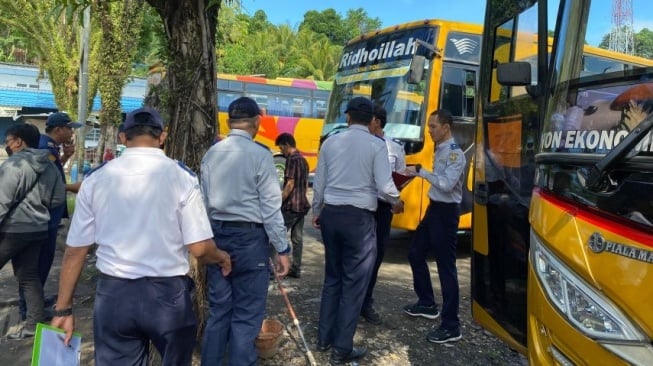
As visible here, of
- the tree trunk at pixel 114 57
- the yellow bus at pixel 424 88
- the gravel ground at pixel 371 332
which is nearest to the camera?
the gravel ground at pixel 371 332

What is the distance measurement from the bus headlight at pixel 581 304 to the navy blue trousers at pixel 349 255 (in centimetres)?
182

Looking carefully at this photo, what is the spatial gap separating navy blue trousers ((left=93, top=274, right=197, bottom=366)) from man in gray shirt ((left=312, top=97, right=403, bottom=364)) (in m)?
1.54

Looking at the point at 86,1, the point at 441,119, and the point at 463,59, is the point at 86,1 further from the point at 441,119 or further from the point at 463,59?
the point at 463,59

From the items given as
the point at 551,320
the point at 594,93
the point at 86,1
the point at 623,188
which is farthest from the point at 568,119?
the point at 86,1

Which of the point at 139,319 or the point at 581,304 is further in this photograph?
the point at 139,319

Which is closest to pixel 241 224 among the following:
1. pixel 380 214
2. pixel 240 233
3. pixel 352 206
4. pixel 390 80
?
pixel 240 233

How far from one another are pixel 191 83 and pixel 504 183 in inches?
85.5

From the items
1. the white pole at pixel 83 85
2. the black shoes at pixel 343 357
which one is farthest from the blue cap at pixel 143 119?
the white pole at pixel 83 85

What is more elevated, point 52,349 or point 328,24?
point 328,24

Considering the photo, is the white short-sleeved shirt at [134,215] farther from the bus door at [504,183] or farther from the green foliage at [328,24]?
the green foliage at [328,24]

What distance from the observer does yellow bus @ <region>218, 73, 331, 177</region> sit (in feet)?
53.3

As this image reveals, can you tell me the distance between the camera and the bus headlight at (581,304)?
1580 millimetres

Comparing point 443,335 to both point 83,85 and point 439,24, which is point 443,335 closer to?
point 439,24

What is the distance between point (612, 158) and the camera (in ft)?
5.39
